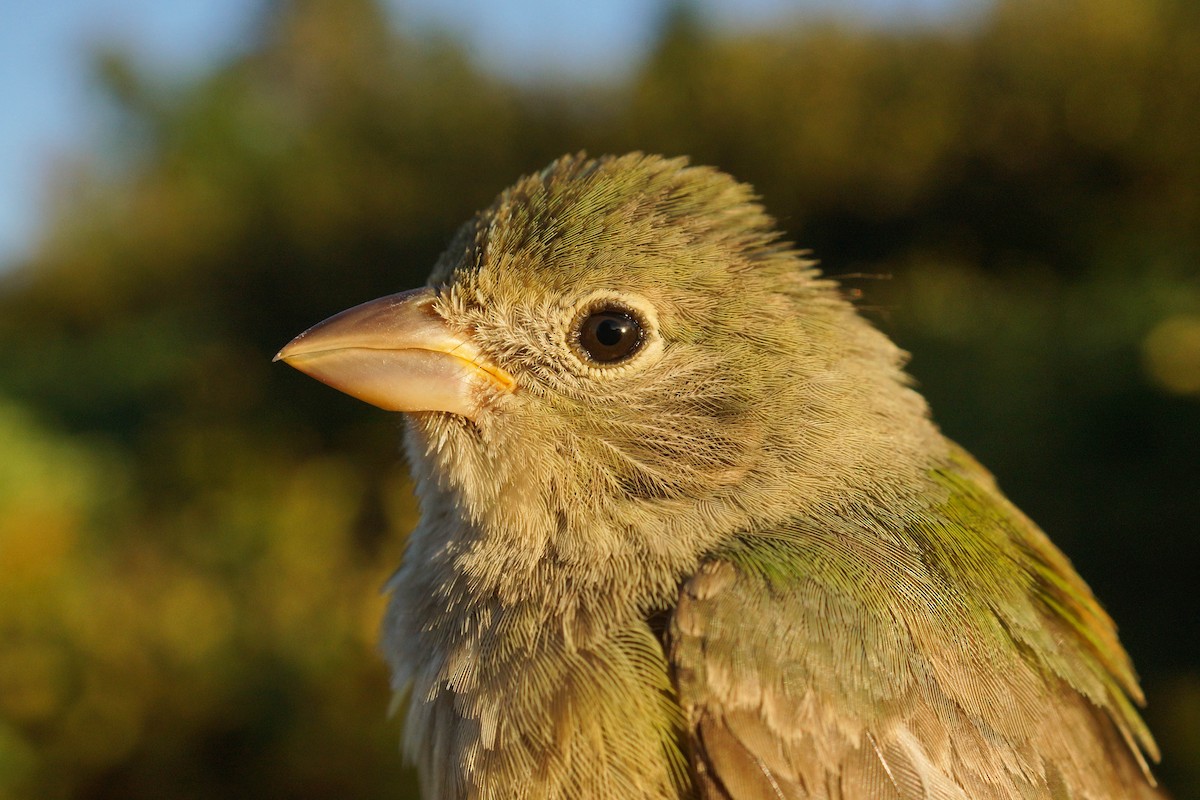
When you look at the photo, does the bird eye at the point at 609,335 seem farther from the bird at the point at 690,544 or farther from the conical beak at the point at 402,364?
the conical beak at the point at 402,364

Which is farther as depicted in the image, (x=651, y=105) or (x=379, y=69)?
(x=379, y=69)

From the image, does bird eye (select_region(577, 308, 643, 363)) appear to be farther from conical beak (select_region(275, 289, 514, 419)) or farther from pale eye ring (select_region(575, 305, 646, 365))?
conical beak (select_region(275, 289, 514, 419))

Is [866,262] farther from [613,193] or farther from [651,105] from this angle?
[613,193]

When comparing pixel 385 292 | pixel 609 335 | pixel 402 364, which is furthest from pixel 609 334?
pixel 385 292

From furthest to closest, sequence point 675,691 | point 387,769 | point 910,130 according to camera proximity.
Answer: point 910,130, point 387,769, point 675,691

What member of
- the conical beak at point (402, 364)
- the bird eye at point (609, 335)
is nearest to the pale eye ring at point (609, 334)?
the bird eye at point (609, 335)

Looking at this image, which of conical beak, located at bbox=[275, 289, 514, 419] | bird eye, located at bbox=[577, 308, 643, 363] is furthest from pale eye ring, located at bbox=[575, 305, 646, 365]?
conical beak, located at bbox=[275, 289, 514, 419]

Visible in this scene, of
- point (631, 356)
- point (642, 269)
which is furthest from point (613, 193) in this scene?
point (631, 356)

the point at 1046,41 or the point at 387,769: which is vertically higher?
the point at 1046,41

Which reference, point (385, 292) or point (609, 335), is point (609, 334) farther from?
point (385, 292)
